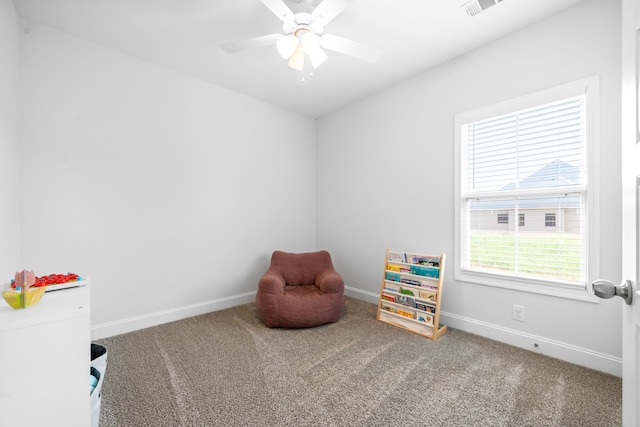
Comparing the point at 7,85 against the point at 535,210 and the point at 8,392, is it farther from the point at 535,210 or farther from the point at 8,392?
the point at 535,210

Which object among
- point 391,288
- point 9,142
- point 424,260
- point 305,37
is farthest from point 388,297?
point 9,142

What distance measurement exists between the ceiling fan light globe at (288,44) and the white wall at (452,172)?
5.23 ft

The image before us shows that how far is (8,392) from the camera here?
89 centimetres

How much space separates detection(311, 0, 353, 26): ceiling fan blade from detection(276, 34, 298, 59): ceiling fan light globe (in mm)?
169

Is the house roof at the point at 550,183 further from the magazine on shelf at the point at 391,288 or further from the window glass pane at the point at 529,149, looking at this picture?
the magazine on shelf at the point at 391,288

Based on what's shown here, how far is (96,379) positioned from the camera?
131 cm

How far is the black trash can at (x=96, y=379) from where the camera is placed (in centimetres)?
124

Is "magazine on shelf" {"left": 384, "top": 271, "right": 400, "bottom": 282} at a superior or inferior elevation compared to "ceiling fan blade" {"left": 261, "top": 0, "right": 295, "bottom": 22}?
inferior

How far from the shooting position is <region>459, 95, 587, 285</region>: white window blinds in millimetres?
2000

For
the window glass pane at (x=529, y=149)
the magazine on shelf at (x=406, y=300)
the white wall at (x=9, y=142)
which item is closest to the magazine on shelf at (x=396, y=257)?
the magazine on shelf at (x=406, y=300)

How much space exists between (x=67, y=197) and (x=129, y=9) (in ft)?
5.02

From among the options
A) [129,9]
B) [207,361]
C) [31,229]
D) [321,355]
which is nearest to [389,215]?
[321,355]

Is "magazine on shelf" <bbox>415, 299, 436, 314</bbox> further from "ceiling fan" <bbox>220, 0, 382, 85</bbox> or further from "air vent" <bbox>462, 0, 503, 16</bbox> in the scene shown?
"air vent" <bbox>462, 0, 503, 16</bbox>

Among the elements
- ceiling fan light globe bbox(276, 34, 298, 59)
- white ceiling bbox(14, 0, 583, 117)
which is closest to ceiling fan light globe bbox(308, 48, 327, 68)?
ceiling fan light globe bbox(276, 34, 298, 59)
